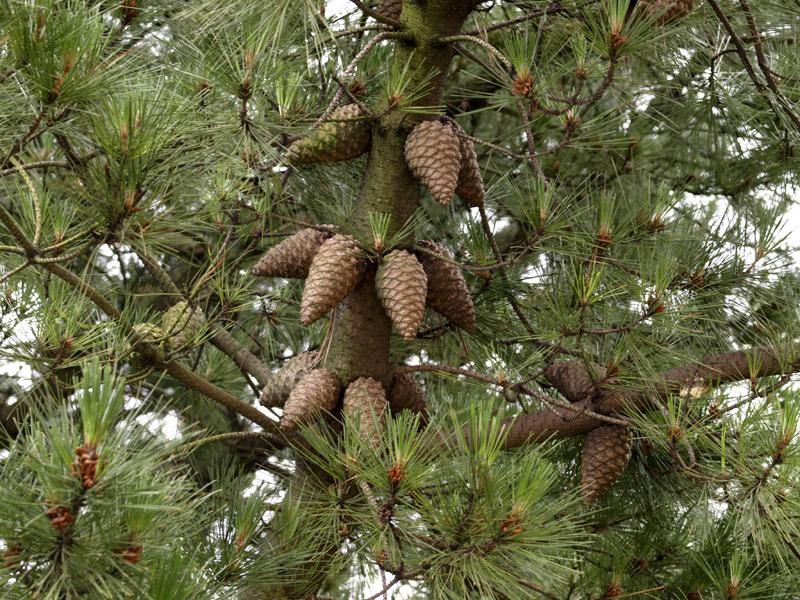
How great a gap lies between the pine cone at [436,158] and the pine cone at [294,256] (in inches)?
Result: 7.5

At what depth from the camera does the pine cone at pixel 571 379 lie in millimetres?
1700

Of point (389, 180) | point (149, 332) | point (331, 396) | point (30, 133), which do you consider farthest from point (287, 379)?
point (30, 133)

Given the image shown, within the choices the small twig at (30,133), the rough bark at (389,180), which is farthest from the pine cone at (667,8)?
the small twig at (30,133)

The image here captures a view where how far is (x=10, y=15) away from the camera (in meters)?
1.19

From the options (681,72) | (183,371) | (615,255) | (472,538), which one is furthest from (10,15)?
(681,72)

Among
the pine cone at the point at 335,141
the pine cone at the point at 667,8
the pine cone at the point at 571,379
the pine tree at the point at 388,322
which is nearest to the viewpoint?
the pine tree at the point at 388,322

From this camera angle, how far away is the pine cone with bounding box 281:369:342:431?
148 centimetres

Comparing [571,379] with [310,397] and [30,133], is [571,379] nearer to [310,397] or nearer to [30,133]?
[310,397]

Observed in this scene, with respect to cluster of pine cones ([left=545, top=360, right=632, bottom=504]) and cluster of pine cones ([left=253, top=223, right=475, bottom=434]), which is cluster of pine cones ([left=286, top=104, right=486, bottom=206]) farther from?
cluster of pine cones ([left=545, top=360, right=632, bottom=504])

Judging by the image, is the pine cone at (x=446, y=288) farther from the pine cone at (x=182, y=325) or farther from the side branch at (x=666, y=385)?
the pine cone at (x=182, y=325)

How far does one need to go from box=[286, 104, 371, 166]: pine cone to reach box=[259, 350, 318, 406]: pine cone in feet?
1.02

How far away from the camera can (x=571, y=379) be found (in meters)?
1.73

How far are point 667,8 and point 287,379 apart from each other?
2.55 ft

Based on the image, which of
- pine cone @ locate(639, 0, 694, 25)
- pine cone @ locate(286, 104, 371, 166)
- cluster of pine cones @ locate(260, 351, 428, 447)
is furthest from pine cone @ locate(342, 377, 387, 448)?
pine cone @ locate(639, 0, 694, 25)
